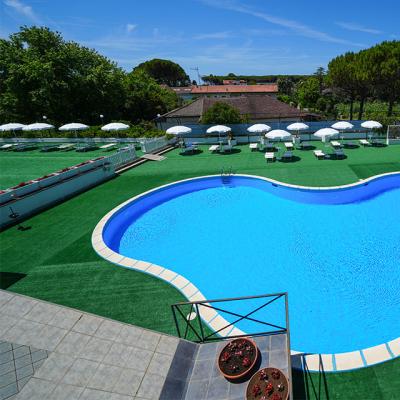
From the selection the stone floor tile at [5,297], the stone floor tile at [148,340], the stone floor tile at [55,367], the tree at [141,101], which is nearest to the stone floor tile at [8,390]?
the stone floor tile at [55,367]

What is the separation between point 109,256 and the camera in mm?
10086

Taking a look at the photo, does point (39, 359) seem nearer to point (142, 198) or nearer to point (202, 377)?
point (202, 377)

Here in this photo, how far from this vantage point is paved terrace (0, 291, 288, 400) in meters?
5.12

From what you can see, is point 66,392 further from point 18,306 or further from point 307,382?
point 307,382

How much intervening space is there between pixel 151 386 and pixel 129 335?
1.41m

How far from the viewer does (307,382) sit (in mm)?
5520

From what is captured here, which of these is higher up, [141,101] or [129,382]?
[141,101]

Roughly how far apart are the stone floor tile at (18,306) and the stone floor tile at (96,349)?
7.85 feet

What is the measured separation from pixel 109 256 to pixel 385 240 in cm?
1077

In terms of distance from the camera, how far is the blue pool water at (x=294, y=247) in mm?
7703

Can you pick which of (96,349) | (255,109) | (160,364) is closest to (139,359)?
(160,364)

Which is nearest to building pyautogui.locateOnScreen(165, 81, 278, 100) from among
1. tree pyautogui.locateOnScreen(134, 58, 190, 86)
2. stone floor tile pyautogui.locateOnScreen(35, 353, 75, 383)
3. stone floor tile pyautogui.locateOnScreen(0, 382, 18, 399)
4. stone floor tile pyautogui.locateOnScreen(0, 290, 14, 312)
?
tree pyautogui.locateOnScreen(134, 58, 190, 86)

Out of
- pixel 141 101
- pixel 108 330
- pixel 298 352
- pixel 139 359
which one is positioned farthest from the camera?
pixel 141 101

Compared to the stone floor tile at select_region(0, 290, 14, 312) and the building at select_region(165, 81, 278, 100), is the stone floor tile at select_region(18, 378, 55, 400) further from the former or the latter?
the building at select_region(165, 81, 278, 100)
